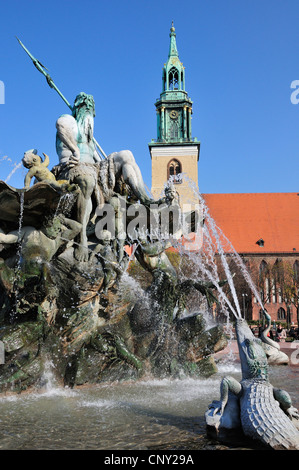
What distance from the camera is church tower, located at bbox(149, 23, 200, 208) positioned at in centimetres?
5694

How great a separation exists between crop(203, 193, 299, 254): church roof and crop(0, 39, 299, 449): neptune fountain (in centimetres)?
4181

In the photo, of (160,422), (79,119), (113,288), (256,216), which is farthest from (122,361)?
(256,216)

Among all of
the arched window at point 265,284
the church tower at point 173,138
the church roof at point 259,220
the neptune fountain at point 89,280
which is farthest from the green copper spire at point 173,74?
the neptune fountain at point 89,280

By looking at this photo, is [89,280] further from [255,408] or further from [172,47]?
[172,47]

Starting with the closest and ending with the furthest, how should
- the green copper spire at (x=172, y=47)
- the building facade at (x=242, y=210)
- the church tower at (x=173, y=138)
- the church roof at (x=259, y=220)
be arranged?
the building facade at (x=242, y=210), the church roof at (x=259, y=220), the church tower at (x=173, y=138), the green copper spire at (x=172, y=47)

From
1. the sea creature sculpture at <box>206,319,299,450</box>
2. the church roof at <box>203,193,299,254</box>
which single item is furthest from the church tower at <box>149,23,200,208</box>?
the sea creature sculpture at <box>206,319,299,450</box>

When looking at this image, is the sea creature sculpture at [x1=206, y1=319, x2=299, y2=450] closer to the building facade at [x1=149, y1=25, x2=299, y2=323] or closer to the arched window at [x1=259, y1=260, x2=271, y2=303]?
the arched window at [x1=259, y1=260, x2=271, y2=303]

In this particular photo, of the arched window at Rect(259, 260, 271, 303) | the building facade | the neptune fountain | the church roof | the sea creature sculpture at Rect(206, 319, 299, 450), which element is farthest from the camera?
the church roof

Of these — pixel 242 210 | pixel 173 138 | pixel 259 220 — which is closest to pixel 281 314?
pixel 259 220

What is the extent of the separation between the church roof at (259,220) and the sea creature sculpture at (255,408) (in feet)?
152

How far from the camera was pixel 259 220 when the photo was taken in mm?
53094

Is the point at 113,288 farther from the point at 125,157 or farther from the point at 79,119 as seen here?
the point at 79,119

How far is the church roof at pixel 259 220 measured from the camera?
5031 centimetres

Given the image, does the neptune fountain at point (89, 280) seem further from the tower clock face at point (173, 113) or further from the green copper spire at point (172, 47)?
the green copper spire at point (172, 47)
